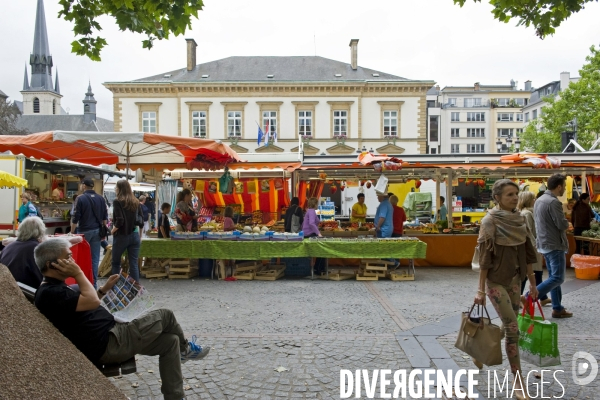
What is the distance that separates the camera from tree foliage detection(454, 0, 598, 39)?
17.7 feet

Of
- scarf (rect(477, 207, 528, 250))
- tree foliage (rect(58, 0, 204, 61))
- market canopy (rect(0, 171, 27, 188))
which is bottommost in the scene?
scarf (rect(477, 207, 528, 250))

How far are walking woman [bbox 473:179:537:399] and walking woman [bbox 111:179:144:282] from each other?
5.69 m

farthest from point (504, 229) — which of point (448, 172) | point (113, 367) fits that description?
point (448, 172)

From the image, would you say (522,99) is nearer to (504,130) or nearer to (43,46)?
(504,130)

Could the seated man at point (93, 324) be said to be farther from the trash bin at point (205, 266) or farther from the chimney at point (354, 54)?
the chimney at point (354, 54)

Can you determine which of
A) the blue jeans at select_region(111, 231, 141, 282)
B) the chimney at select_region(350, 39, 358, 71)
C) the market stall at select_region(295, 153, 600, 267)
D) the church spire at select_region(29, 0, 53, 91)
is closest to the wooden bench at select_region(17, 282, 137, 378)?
the blue jeans at select_region(111, 231, 141, 282)

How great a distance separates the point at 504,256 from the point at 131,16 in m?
4.37

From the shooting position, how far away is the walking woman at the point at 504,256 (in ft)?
12.7

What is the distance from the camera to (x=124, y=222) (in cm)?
780

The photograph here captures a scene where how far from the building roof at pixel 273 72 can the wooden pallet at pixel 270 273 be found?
29259 millimetres

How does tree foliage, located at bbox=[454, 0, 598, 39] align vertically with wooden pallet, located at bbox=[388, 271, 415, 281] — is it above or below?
above

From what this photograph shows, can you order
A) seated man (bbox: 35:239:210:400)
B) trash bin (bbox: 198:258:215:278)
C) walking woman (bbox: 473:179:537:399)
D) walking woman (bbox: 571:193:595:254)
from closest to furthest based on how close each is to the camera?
seated man (bbox: 35:239:210:400), walking woman (bbox: 473:179:537:399), trash bin (bbox: 198:258:215:278), walking woman (bbox: 571:193:595:254)

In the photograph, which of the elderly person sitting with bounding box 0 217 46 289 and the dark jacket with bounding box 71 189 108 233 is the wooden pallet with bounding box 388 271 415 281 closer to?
the dark jacket with bounding box 71 189 108 233

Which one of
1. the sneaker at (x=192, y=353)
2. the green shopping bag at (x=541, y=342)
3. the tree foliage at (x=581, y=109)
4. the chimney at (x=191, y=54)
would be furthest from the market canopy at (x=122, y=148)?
the chimney at (x=191, y=54)
